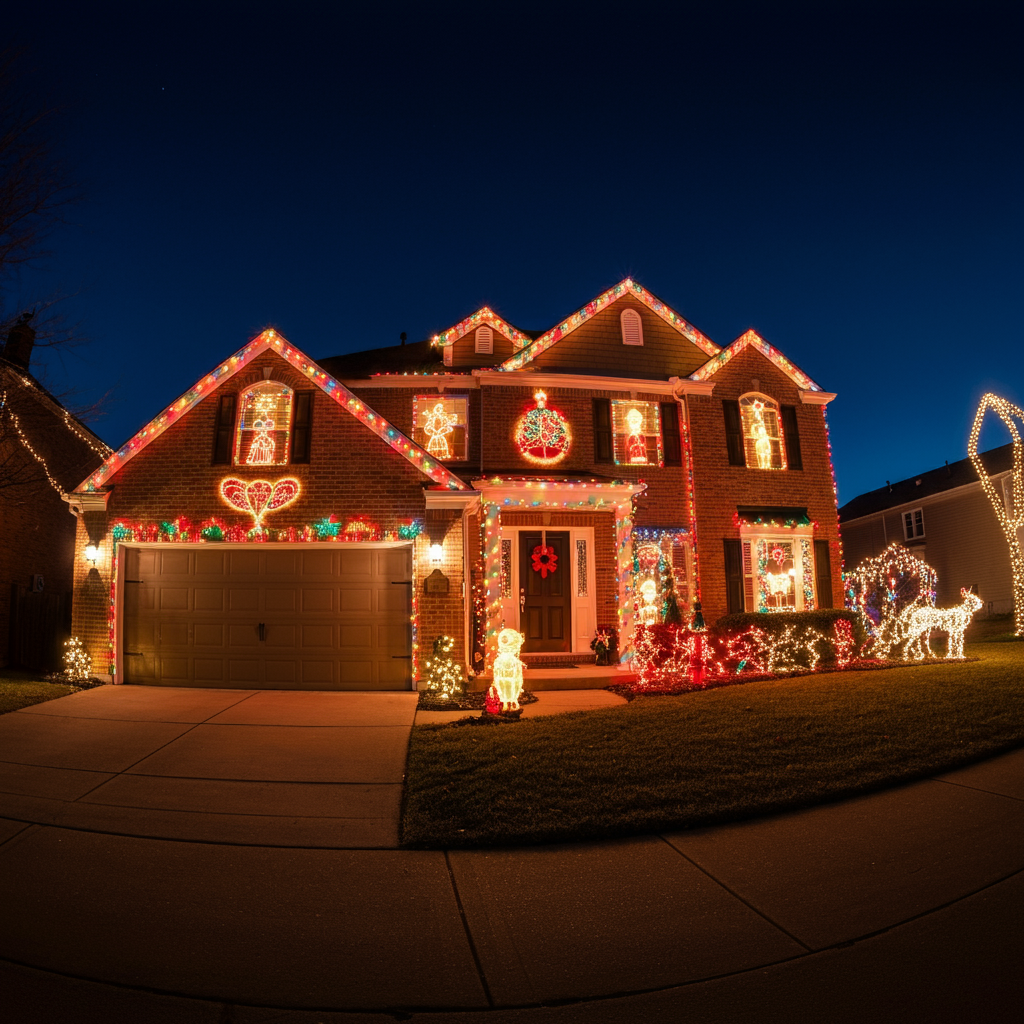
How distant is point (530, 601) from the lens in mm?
12570

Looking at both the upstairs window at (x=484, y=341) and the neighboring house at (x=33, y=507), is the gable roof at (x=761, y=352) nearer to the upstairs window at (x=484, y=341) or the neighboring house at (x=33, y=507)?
the upstairs window at (x=484, y=341)

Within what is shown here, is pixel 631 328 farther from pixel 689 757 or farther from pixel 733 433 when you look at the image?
pixel 689 757

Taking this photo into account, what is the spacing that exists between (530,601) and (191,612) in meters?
5.79

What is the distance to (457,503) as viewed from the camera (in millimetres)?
10180

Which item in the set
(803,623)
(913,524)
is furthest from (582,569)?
(913,524)

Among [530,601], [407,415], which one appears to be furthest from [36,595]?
[530,601]

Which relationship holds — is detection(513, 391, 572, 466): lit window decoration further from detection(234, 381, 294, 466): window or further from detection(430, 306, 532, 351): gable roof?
detection(234, 381, 294, 466): window

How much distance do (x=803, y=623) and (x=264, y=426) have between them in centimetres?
974

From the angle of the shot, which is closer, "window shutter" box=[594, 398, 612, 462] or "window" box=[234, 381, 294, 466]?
"window" box=[234, 381, 294, 466]

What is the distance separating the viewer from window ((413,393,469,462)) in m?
13.7

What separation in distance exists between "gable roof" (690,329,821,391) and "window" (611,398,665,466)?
1.17m

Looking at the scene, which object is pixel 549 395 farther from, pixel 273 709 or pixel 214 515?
pixel 273 709

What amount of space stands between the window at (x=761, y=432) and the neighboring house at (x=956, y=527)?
1187 centimetres

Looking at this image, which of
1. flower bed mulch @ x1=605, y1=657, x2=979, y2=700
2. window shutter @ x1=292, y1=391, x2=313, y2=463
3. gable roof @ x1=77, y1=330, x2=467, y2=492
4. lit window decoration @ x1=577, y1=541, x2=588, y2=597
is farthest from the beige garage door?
lit window decoration @ x1=577, y1=541, x2=588, y2=597
